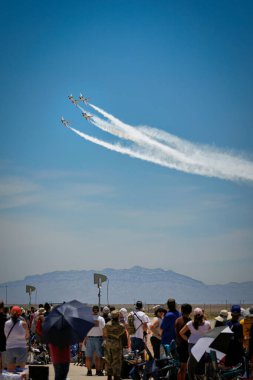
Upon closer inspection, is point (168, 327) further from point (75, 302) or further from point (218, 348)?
point (218, 348)

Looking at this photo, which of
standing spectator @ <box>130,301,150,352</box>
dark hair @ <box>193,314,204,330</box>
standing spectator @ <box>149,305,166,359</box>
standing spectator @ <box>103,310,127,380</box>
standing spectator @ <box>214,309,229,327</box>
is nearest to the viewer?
dark hair @ <box>193,314,204,330</box>

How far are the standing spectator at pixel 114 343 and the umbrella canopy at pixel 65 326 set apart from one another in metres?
3.33

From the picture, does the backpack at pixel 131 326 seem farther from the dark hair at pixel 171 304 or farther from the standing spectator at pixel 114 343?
the dark hair at pixel 171 304

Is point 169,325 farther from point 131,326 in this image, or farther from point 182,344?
point 131,326

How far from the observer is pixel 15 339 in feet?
42.9

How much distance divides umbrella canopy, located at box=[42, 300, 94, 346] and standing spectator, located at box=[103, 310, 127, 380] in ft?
10.9

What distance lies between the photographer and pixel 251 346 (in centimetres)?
1058

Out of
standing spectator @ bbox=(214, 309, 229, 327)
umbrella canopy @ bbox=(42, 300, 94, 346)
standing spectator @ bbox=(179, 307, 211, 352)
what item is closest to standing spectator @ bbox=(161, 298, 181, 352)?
standing spectator @ bbox=(214, 309, 229, 327)

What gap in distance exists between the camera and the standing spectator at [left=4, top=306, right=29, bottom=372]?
13047mm

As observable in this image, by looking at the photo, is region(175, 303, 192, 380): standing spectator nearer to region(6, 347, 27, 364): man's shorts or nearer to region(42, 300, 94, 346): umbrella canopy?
region(42, 300, 94, 346): umbrella canopy

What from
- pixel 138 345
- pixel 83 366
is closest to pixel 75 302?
pixel 138 345

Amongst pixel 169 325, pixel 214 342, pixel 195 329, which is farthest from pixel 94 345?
pixel 214 342

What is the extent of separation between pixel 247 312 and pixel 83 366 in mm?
8846

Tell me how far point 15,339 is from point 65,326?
1.96 meters
